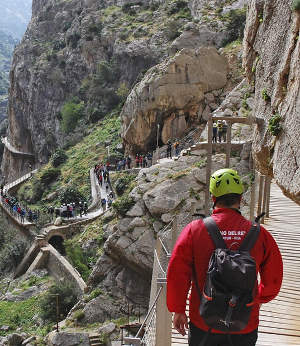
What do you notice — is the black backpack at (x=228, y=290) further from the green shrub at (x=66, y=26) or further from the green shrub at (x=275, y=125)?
the green shrub at (x=66, y=26)

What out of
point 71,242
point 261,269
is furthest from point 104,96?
point 261,269

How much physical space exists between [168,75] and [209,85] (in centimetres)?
277

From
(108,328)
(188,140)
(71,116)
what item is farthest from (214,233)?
(71,116)

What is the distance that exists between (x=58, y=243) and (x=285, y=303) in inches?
765

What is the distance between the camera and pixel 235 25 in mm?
32906

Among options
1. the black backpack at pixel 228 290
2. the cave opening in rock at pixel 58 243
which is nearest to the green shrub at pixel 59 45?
the cave opening in rock at pixel 58 243

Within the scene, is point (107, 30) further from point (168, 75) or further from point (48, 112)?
point (168, 75)

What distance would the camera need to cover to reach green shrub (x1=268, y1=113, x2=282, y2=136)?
8227 mm

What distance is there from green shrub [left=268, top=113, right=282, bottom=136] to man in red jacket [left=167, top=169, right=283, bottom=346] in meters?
5.58

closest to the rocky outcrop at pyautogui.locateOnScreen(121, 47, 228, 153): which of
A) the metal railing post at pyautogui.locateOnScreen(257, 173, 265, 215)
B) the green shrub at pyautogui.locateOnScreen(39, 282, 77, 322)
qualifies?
the green shrub at pyautogui.locateOnScreen(39, 282, 77, 322)

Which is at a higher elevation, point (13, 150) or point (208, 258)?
point (208, 258)

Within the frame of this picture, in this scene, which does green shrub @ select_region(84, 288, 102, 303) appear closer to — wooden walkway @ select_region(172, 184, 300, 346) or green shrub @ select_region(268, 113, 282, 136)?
wooden walkway @ select_region(172, 184, 300, 346)

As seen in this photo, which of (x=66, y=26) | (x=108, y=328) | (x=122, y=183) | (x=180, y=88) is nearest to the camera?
(x=108, y=328)

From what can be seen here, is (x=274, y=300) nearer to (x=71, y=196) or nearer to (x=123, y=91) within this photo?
(x=71, y=196)
